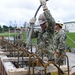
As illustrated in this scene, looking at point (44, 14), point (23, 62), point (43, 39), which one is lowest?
point (23, 62)

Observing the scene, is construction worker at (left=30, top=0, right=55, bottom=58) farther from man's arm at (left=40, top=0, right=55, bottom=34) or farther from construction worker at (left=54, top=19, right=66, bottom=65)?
construction worker at (left=54, top=19, right=66, bottom=65)

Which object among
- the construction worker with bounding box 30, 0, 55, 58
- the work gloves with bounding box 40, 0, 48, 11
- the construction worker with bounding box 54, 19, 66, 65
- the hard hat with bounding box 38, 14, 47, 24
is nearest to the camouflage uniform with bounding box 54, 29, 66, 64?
the construction worker with bounding box 54, 19, 66, 65

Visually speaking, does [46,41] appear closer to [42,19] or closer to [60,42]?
[42,19]

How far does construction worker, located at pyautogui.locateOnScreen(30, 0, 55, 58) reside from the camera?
616cm

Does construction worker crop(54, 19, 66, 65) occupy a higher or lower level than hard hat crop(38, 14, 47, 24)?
lower

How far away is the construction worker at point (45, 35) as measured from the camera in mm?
6156

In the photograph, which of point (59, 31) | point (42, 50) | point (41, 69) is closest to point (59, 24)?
point (59, 31)

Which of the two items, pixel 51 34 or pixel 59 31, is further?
pixel 59 31

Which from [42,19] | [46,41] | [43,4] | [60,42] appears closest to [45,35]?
[46,41]

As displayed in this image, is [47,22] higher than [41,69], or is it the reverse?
[47,22]

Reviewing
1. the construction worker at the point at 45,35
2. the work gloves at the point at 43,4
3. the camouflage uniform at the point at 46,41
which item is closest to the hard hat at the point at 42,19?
the construction worker at the point at 45,35

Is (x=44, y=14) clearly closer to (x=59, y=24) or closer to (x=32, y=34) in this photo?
(x=32, y=34)

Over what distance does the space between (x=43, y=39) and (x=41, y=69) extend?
6.02ft

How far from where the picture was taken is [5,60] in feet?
20.9
